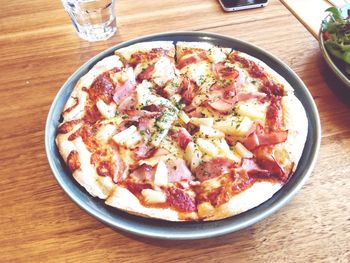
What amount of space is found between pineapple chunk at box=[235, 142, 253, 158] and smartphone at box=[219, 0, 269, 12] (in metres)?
0.89

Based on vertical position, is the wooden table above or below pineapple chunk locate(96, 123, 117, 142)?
below

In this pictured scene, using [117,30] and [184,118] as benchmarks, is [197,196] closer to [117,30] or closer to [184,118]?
[184,118]

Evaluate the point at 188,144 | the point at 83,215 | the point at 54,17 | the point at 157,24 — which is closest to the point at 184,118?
Result: the point at 188,144

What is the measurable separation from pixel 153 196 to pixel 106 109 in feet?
1.25

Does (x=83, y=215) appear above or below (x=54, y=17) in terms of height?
below

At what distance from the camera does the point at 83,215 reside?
1090 mm

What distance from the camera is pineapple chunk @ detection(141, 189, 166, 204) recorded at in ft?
3.28

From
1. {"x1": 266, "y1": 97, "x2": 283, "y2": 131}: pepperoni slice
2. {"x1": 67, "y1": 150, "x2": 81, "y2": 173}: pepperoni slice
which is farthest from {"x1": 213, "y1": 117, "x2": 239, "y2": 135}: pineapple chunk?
{"x1": 67, "y1": 150, "x2": 81, "y2": 173}: pepperoni slice

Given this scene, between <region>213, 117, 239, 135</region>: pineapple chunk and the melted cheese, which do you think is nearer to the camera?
<region>213, 117, 239, 135</region>: pineapple chunk

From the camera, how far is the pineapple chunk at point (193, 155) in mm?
1105

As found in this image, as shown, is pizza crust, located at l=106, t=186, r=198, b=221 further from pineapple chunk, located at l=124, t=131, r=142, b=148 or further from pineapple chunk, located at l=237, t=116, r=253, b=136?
pineapple chunk, located at l=237, t=116, r=253, b=136

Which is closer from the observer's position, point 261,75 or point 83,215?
point 83,215

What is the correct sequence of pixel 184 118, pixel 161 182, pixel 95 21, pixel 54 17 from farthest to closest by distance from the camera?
pixel 54 17, pixel 95 21, pixel 184 118, pixel 161 182

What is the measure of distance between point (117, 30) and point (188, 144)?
83 cm
